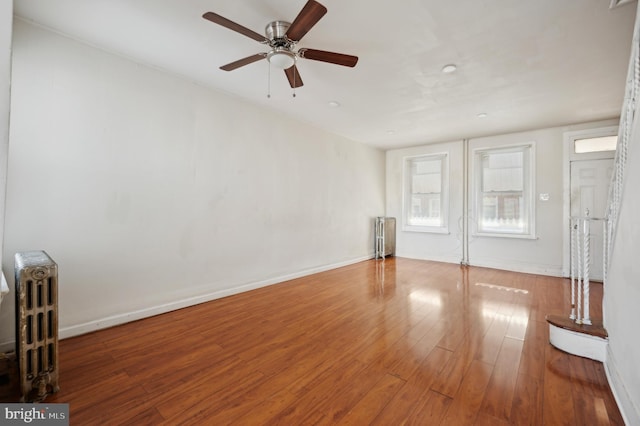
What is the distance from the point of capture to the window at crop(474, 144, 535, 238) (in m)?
5.36

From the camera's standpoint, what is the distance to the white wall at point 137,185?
2.37 meters

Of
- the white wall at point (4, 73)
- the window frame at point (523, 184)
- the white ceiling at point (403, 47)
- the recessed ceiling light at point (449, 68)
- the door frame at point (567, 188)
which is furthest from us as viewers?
the window frame at point (523, 184)

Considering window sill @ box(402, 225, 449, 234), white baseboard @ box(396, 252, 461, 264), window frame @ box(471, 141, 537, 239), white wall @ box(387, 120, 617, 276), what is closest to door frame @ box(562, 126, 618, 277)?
white wall @ box(387, 120, 617, 276)

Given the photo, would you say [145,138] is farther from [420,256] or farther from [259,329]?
[420,256]

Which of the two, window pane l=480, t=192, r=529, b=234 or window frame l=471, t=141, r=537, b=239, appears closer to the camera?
window frame l=471, t=141, r=537, b=239

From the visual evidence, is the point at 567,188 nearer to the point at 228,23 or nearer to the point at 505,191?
the point at 505,191

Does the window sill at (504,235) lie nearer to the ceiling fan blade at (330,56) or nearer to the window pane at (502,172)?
the window pane at (502,172)

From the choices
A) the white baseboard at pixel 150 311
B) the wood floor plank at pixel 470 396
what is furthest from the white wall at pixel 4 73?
the wood floor plank at pixel 470 396

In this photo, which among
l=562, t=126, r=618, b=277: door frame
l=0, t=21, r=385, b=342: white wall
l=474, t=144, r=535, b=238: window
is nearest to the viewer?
l=0, t=21, r=385, b=342: white wall

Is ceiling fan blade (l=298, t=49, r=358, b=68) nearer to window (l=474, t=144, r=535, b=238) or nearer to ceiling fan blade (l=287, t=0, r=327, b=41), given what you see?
ceiling fan blade (l=287, t=0, r=327, b=41)

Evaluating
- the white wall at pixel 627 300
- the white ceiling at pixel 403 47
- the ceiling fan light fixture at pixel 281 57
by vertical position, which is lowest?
the white wall at pixel 627 300

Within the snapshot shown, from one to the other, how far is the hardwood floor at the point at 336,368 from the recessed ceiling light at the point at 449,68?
273 cm

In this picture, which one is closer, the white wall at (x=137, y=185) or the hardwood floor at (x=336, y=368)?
the hardwood floor at (x=336, y=368)

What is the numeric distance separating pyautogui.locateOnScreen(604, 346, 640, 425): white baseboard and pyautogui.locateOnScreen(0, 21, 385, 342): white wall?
3.67m
